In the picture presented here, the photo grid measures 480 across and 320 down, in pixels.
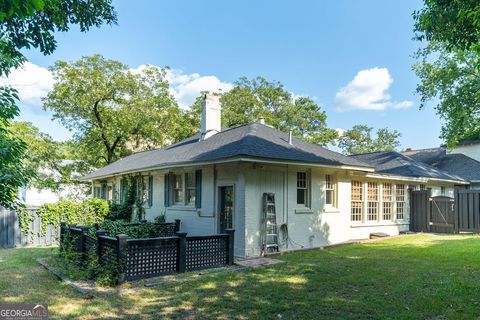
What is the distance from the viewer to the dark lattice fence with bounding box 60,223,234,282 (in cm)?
729

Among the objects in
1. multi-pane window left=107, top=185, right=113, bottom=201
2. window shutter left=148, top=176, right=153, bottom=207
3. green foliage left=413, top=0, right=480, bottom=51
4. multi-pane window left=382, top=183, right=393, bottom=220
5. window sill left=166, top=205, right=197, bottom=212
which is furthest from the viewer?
multi-pane window left=107, top=185, right=113, bottom=201

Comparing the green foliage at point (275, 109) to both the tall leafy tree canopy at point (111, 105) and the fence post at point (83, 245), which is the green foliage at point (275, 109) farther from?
the fence post at point (83, 245)

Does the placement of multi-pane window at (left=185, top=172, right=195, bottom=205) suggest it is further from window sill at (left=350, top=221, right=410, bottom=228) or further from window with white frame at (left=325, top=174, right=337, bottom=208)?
window sill at (left=350, top=221, right=410, bottom=228)

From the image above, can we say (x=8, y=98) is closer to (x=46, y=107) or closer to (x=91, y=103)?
(x=91, y=103)

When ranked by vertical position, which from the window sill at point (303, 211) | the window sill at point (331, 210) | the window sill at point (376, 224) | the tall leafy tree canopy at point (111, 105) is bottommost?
the window sill at point (376, 224)

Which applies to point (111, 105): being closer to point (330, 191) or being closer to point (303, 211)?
point (330, 191)

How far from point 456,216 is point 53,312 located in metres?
16.1

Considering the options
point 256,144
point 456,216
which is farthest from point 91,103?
point 456,216

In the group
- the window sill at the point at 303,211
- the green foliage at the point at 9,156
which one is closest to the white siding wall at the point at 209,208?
the window sill at the point at 303,211

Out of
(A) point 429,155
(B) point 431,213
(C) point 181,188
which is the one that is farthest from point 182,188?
(A) point 429,155

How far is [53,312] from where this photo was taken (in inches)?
213

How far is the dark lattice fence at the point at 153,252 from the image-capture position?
729 cm

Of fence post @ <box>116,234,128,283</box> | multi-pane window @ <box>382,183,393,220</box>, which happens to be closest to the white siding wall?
fence post @ <box>116,234,128,283</box>

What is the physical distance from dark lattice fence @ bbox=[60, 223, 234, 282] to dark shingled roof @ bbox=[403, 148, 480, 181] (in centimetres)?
1987
